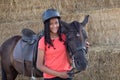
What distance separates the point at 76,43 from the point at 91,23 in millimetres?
3282

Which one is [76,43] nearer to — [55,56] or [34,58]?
[55,56]

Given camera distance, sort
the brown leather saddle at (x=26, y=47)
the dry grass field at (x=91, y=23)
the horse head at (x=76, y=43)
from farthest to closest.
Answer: the dry grass field at (x=91, y=23), the brown leather saddle at (x=26, y=47), the horse head at (x=76, y=43)

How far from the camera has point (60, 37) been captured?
3639 millimetres

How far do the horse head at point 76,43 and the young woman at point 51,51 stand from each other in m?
0.09

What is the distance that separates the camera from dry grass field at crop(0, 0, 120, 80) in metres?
6.14

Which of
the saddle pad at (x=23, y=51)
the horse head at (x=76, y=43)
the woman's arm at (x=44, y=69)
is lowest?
the saddle pad at (x=23, y=51)

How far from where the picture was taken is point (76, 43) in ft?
11.9

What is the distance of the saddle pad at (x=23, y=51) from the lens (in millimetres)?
4801

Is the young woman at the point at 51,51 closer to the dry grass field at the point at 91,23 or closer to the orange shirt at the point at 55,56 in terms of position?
the orange shirt at the point at 55,56

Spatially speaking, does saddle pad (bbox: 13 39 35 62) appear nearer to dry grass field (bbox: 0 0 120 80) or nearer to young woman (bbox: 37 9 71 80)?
young woman (bbox: 37 9 71 80)

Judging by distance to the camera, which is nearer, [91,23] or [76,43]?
[76,43]

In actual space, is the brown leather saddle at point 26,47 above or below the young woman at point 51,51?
below

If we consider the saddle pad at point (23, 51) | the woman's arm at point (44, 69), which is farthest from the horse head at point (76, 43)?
the saddle pad at point (23, 51)

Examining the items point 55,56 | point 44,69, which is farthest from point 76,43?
point 44,69
